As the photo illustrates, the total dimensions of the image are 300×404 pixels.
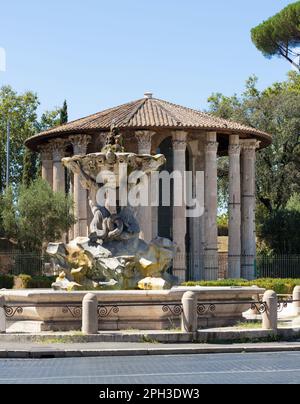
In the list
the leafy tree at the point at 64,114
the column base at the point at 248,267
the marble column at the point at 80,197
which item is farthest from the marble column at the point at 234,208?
the leafy tree at the point at 64,114

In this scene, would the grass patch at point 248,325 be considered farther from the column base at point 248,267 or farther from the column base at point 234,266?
the column base at point 248,267

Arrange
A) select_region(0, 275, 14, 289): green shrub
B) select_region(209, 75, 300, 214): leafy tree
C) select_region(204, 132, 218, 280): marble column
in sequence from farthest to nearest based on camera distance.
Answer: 1. select_region(209, 75, 300, 214): leafy tree
2. select_region(204, 132, 218, 280): marble column
3. select_region(0, 275, 14, 289): green shrub

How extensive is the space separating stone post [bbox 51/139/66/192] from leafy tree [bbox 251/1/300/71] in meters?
20.8

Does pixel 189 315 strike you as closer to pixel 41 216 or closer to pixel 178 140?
pixel 178 140

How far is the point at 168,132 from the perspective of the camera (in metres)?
52.7

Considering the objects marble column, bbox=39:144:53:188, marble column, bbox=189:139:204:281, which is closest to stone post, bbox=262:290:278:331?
marble column, bbox=189:139:204:281

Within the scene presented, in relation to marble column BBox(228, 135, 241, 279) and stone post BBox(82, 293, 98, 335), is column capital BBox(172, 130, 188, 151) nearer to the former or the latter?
marble column BBox(228, 135, 241, 279)

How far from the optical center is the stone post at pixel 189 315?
19.0 metres

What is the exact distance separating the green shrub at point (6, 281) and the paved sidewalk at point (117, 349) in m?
27.0

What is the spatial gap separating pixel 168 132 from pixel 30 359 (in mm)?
36605

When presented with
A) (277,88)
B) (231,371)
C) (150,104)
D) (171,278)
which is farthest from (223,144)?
(231,371)

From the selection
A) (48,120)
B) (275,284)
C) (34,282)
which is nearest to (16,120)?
(48,120)

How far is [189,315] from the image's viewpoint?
62.5 ft

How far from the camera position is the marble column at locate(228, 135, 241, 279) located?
5294 cm
